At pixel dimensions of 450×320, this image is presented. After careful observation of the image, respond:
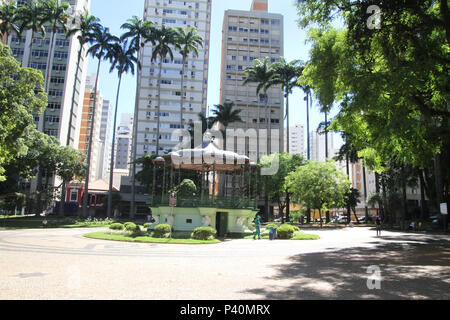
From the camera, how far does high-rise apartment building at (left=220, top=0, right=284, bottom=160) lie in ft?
276

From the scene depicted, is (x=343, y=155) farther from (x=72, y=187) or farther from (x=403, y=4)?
(x=72, y=187)

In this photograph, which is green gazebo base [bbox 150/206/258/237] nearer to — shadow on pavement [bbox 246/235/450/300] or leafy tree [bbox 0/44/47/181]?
leafy tree [bbox 0/44/47/181]

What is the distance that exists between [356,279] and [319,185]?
117ft

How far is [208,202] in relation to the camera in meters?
25.3

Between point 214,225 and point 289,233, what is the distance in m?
5.93

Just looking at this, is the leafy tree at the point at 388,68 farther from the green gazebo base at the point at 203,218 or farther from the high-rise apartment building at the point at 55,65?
the high-rise apartment building at the point at 55,65

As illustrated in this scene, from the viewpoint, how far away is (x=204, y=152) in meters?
24.8

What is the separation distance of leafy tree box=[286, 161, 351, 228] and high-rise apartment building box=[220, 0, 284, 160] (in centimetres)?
3666

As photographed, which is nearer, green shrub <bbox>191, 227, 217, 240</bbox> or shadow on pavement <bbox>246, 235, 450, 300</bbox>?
shadow on pavement <bbox>246, 235, 450, 300</bbox>

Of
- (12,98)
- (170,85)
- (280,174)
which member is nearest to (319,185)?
(280,174)

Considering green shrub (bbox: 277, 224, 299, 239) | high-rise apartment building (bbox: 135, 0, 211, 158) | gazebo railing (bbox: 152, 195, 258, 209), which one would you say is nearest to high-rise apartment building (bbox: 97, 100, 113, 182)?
high-rise apartment building (bbox: 135, 0, 211, 158)

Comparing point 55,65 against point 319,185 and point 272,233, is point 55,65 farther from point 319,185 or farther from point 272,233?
point 272,233

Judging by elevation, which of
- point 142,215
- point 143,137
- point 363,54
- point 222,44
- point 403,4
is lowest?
point 142,215
